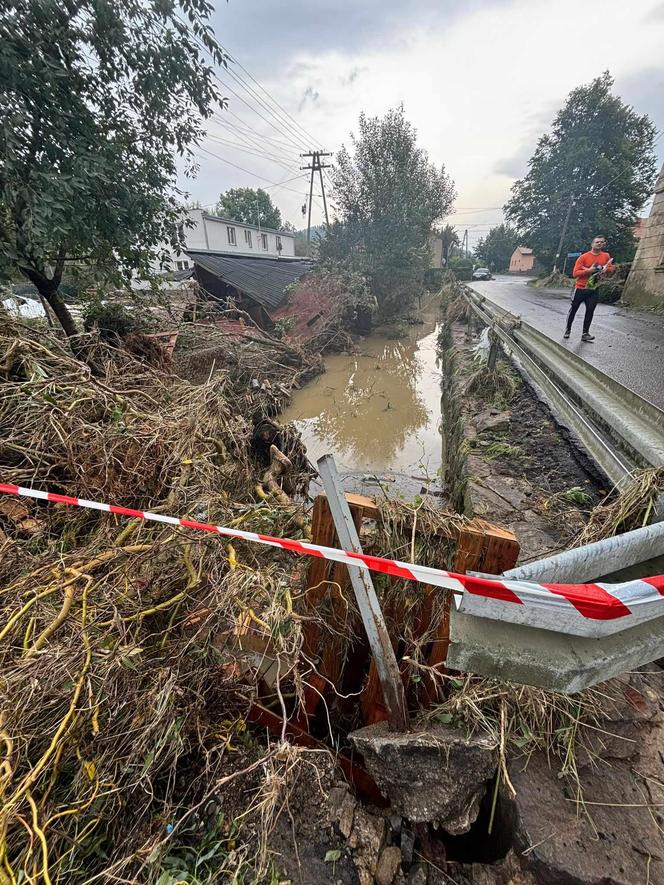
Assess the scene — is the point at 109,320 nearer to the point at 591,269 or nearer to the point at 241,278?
the point at 591,269

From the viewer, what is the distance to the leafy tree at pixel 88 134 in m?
3.62

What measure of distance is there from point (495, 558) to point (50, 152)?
581 cm

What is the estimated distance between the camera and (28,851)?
125 cm

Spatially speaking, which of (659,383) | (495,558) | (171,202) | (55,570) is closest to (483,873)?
(495,558)

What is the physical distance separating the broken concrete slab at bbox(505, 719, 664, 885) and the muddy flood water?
3.32m

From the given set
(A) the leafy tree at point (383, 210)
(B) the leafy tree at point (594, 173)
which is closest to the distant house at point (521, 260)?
(B) the leafy tree at point (594, 173)

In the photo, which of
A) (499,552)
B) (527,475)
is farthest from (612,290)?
(499,552)

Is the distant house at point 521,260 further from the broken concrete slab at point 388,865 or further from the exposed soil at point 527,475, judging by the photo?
the broken concrete slab at point 388,865

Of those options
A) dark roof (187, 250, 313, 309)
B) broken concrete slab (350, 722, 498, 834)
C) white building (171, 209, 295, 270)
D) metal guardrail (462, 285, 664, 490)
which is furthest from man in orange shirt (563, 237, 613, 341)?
white building (171, 209, 295, 270)

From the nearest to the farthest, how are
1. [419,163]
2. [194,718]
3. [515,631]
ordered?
[515,631]
[194,718]
[419,163]

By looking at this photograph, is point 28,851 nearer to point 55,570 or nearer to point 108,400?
point 55,570

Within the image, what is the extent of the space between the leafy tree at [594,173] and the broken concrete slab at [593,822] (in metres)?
30.3

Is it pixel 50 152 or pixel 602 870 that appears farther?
pixel 50 152

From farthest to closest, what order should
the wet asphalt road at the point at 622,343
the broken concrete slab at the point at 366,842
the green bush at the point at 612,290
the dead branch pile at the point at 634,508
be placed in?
1. the green bush at the point at 612,290
2. the wet asphalt road at the point at 622,343
3. the dead branch pile at the point at 634,508
4. the broken concrete slab at the point at 366,842
